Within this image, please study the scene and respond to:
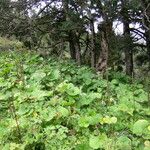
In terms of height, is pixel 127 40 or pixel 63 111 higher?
pixel 127 40

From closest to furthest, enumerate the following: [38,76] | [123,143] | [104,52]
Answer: [123,143] < [38,76] < [104,52]

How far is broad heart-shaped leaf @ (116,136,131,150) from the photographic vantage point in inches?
154

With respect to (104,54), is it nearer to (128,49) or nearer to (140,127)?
(128,49)

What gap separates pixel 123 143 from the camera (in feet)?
13.0

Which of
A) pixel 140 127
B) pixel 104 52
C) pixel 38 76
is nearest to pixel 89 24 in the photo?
pixel 104 52

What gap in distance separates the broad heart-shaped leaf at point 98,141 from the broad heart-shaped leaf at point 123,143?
156 mm

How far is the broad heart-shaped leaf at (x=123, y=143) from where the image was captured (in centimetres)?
391

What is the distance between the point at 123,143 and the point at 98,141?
0.92 feet

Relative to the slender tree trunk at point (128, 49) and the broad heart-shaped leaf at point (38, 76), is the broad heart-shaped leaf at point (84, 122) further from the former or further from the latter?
the slender tree trunk at point (128, 49)

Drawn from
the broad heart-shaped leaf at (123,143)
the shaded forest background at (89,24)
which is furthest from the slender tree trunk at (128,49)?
the broad heart-shaped leaf at (123,143)

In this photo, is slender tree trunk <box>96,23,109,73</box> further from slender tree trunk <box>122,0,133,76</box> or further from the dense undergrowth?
the dense undergrowth

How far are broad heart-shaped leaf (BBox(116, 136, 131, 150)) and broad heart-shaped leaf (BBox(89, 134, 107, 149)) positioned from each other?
0.16 metres

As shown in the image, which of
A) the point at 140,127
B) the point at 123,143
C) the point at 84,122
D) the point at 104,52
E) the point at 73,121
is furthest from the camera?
the point at 104,52

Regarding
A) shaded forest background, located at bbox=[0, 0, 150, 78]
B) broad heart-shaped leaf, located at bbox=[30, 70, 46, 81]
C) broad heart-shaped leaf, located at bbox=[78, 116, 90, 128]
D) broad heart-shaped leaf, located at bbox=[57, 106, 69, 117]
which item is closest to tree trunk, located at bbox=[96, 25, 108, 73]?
shaded forest background, located at bbox=[0, 0, 150, 78]
